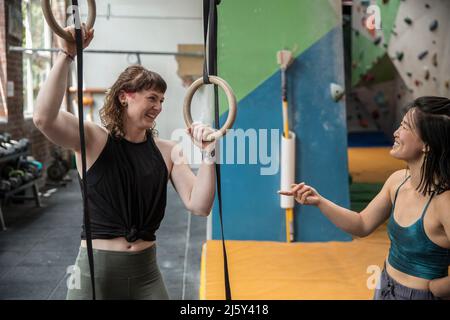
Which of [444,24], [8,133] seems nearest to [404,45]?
[444,24]

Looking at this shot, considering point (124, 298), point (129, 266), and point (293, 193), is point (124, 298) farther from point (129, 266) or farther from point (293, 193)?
point (293, 193)

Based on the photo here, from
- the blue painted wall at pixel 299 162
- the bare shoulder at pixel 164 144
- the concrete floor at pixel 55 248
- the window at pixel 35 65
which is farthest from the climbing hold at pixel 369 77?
the bare shoulder at pixel 164 144

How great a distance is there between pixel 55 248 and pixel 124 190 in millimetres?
2439

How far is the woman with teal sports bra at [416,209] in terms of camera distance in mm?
1020

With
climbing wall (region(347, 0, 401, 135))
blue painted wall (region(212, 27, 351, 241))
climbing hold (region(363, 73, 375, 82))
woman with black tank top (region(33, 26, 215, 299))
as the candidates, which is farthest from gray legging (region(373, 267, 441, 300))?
climbing hold (region(363, 73, 375, 82))

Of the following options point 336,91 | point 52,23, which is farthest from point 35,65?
point 52,23

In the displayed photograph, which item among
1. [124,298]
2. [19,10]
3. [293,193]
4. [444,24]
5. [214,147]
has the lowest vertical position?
[124,298]

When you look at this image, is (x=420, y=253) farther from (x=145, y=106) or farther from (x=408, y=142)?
(x=145, y=106)

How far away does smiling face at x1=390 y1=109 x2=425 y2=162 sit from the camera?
3.35ft

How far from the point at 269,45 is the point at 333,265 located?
43.0 inches

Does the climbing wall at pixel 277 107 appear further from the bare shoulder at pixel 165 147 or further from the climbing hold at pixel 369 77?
the climbing hold at pixel 369 77

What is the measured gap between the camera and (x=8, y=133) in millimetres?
4332

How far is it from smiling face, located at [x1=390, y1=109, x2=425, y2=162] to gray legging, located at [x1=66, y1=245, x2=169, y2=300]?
59 cm

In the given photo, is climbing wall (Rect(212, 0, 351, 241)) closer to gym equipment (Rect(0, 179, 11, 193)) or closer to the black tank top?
the black tank top
